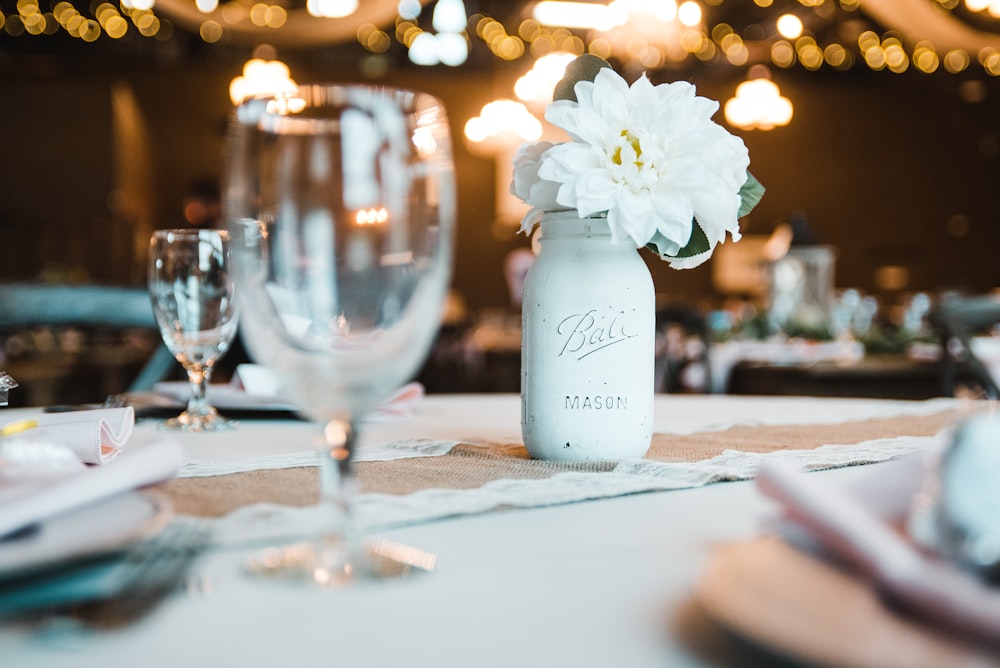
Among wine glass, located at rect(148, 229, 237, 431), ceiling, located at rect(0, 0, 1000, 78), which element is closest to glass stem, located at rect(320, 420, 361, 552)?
wine glass, located at rect(148, 229, 237, 431)

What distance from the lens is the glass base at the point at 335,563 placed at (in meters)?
0.38

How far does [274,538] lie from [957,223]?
37.2 feet

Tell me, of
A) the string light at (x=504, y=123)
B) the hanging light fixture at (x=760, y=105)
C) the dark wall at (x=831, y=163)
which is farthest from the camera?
the dark wall at (x=831, y=163)

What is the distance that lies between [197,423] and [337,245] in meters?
0.62

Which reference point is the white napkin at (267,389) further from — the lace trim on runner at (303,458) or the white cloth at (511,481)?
the lace trim on runner at (303,458)

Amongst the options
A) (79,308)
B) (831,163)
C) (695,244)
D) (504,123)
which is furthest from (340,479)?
(831,163)

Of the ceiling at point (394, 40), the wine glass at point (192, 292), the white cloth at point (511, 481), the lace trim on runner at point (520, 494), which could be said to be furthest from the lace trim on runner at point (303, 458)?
the ceiling at point (394, 40)

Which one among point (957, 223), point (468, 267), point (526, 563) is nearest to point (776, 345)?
point (526, 563)

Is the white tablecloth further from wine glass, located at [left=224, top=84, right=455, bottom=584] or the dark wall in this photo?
the dark wall

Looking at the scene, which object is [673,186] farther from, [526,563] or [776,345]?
[776,345]

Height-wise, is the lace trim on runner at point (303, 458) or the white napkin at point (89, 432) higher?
the white napkin at point (89, 432)

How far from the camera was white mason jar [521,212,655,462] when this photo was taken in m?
0.71

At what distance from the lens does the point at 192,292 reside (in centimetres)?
94

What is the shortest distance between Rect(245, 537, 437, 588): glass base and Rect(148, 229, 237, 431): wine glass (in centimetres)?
55
